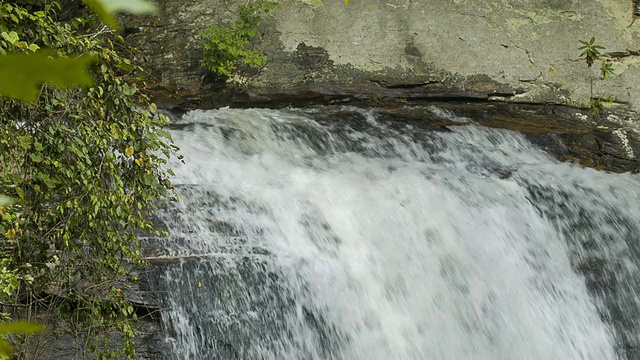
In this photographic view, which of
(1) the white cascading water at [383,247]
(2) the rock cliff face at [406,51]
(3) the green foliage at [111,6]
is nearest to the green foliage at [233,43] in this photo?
(2) the rock cliff face at [406,51]

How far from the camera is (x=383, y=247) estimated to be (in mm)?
5082

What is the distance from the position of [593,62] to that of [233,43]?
385 cm

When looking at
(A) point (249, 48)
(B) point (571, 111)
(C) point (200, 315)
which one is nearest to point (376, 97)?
(A) point (249, 48)

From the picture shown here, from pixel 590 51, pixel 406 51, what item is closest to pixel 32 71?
pixel 406 51

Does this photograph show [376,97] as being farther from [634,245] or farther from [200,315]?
[200,315]

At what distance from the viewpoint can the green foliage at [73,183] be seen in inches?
122

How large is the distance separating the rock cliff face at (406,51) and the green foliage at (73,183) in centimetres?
377

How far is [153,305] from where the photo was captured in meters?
4.11

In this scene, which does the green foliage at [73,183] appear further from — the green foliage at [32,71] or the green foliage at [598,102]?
the green foliage at [598,102]

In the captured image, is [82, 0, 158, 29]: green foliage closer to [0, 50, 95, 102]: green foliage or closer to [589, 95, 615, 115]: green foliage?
[0, 50, 95, 102]: green foliage

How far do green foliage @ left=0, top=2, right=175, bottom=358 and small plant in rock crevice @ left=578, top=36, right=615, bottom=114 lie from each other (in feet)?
18.0

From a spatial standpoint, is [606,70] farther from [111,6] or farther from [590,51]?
[111,6]

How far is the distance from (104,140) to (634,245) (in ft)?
15.2

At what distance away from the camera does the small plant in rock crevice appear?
7703 millimetres
